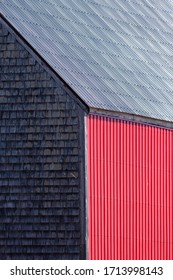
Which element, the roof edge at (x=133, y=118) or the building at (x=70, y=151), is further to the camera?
the roof edge at (x=133, y=118)

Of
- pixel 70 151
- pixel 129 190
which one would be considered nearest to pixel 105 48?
pixel 129 190

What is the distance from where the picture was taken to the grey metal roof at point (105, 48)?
34.5 meters

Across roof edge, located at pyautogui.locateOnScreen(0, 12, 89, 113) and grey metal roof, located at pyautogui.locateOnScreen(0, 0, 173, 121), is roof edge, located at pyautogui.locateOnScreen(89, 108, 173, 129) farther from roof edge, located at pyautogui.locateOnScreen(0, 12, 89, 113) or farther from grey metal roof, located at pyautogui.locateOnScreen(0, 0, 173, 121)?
roof edge, located at pyautogui.locateOnScreen(0, 12, 89, 113)

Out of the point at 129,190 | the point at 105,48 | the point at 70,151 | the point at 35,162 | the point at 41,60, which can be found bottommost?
the point at 129,190

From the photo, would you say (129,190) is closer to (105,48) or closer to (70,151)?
(70,151)

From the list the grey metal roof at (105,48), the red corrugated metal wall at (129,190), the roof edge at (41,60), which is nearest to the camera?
the roof edge at (41,60)

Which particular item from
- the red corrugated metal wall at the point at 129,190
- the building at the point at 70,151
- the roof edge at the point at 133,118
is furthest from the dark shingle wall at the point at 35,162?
the roof edge at the point at 133,118

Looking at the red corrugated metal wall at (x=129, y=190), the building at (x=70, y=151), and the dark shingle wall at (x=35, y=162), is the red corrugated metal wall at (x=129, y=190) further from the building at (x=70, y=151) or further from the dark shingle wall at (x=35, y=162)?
the dark shingle wall at (x=35, y=162)

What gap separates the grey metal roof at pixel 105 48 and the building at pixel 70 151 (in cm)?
4

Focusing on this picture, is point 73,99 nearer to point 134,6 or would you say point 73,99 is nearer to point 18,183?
point 18,183

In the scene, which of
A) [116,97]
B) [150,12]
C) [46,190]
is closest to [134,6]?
[150,12]

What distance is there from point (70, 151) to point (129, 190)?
2227 millimetres

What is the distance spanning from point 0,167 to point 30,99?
169cm

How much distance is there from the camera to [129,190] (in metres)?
35.1
